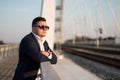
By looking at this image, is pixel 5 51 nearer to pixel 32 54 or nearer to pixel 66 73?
pixel 66 73

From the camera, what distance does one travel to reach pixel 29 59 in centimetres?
337

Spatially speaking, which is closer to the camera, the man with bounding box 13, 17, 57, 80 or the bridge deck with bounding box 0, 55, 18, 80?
the man with bounding box 13, 17, 57, 80

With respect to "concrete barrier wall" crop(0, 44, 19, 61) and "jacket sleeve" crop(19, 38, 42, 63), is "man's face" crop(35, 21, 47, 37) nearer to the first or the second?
"jacket sleeve" crop(19, 38, 42, 63)

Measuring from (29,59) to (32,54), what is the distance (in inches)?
3.3

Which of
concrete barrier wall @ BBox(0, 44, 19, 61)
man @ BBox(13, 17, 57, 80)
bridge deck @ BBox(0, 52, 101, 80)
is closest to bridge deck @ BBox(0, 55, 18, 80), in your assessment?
bridge deck @ BBox(0, 52, 101, 80)

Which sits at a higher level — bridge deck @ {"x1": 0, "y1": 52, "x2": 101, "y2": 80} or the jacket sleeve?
the jacket sleeve

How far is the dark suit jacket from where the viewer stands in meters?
3.29

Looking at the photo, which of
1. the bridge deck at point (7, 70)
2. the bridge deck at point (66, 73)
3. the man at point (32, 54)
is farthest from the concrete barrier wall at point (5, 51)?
the man at point (32, 54)

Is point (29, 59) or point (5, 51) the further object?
point (5, 51)

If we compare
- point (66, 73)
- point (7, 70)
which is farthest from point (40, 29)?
point (66, 73)

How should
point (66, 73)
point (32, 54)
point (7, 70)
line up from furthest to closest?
point (66, 73) < point (7, 70) < point (32, 54)

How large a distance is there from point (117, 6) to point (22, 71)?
47.8 metres

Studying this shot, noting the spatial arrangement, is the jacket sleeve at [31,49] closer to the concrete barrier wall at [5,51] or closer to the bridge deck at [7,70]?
the bridge deck at [7,70]

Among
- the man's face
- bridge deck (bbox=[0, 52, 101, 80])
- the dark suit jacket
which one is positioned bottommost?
bridge deck (bbox=[0, 52, 101, 80])
